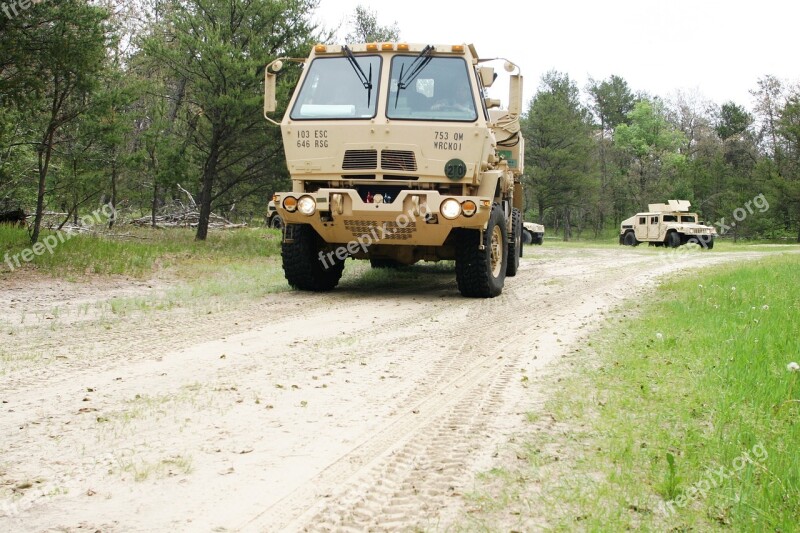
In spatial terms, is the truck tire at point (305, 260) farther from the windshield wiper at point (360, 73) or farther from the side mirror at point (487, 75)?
the side mirror at point (487, 75)

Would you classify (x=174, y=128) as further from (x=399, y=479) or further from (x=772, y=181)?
(x=772, y=181)

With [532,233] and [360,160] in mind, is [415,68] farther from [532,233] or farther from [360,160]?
[532,233]

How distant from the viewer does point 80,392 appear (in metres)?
3.90

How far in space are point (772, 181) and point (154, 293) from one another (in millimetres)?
45437

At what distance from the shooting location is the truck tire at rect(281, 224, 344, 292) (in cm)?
898

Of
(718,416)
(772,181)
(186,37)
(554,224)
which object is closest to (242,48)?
(186,37)

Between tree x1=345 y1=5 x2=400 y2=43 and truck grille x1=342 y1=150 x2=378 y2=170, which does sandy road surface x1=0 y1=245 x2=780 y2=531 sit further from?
tree x1=345 y1=5 x2=400 y2=43

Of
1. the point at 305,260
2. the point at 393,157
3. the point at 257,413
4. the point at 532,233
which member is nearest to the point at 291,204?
the point at 305,260

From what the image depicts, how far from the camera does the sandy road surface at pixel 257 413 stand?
8.16 ft

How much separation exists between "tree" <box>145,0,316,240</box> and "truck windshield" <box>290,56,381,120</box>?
280 inches

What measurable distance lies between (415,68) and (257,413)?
6201mm

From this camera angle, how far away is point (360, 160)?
833cm

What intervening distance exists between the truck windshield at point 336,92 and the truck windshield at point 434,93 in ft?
0.85

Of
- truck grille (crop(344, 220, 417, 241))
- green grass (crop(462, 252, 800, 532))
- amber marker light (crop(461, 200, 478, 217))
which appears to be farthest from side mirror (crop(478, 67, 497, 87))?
green grass (crop(462, 252, 800, 532))
